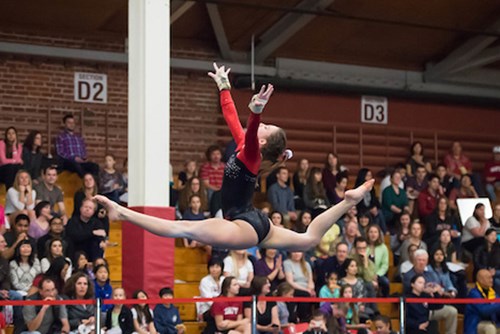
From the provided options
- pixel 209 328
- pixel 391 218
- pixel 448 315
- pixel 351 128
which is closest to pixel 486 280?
pixel 448 315

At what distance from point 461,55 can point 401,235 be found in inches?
187

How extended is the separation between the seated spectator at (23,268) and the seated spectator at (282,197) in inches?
157

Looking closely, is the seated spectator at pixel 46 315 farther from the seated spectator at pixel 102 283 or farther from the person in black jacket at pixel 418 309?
the person in black jacket at pixel 418 309

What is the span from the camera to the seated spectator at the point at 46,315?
1052 cm

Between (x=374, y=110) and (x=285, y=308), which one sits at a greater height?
(x=374, y=110)

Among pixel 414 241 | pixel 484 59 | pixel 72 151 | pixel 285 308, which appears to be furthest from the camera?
pixel 484 59

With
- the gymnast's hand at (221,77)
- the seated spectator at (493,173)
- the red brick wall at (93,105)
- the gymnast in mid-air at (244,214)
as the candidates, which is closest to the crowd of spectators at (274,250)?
the red brick wall at (93,105)

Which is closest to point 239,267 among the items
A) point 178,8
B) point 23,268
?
point 23,268

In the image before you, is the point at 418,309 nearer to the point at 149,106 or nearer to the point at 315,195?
the point at 315,195

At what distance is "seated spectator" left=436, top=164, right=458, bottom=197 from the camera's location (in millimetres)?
16359

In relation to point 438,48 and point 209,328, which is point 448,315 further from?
point 438,48

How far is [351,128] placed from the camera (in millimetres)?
18422

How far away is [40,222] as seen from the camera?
1212 centimetres

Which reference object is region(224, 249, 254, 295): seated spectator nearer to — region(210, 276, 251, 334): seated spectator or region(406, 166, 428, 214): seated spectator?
region(210, 276, 251, 334): seated spectator
